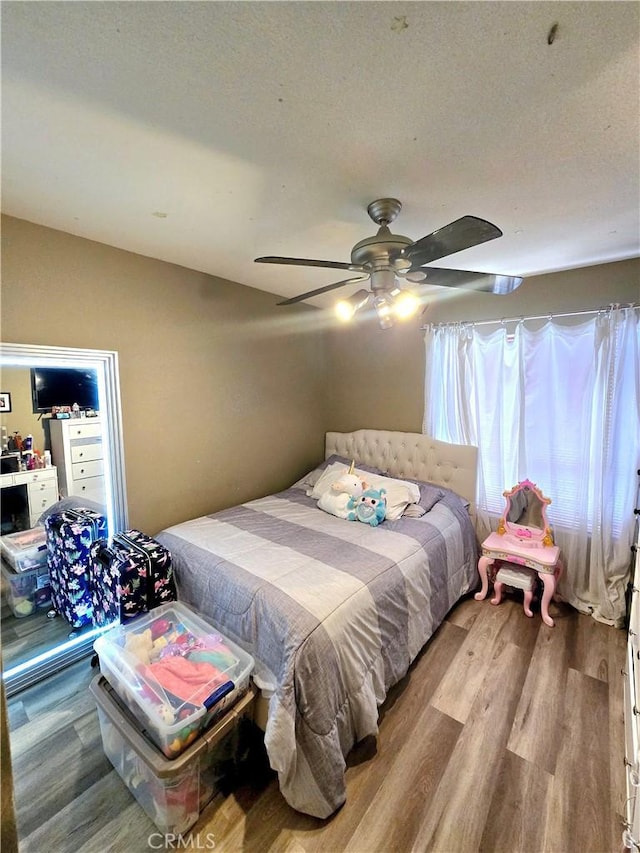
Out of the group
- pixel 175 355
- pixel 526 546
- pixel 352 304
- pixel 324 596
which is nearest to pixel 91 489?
pixel 175 355

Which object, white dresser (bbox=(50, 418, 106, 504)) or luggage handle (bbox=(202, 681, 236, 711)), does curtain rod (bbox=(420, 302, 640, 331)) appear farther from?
luggage handle (bbox=(202, 681, 236, 711))

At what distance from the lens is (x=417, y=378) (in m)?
A: 3.11

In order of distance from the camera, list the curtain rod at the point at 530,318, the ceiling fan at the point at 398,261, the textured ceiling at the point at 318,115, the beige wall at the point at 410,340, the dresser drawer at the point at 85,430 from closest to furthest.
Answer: the textured ceiling at the point at 318,115 < the ceiling fan at the point at 398,261 < the dresser drawer at the point at 85,430 < the curtain rod at the point at 530,318 < the beige wall at the point at 410,340

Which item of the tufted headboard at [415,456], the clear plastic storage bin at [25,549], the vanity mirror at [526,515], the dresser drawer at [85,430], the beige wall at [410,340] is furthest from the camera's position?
the tufted headboard at [415,456]

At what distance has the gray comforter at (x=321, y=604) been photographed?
1.29 m

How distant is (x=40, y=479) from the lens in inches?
76.4

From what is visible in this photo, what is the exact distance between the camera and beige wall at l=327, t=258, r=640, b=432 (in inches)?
90.4

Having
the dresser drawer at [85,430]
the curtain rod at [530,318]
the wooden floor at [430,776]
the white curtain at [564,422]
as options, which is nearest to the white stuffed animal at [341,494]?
the white curtain at [564,422]

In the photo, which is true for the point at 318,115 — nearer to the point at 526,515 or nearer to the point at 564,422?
the point at 564,422

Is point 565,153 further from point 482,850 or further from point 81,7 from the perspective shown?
point 482,850

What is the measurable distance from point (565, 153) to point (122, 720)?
2675mm

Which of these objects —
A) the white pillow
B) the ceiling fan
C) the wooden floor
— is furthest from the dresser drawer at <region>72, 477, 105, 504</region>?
the ceiling fan

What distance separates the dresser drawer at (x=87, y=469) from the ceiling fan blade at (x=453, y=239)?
2.09 metres

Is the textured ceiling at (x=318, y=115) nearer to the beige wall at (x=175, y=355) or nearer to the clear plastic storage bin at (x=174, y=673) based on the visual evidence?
the beige wall at (x=175, y=355)
